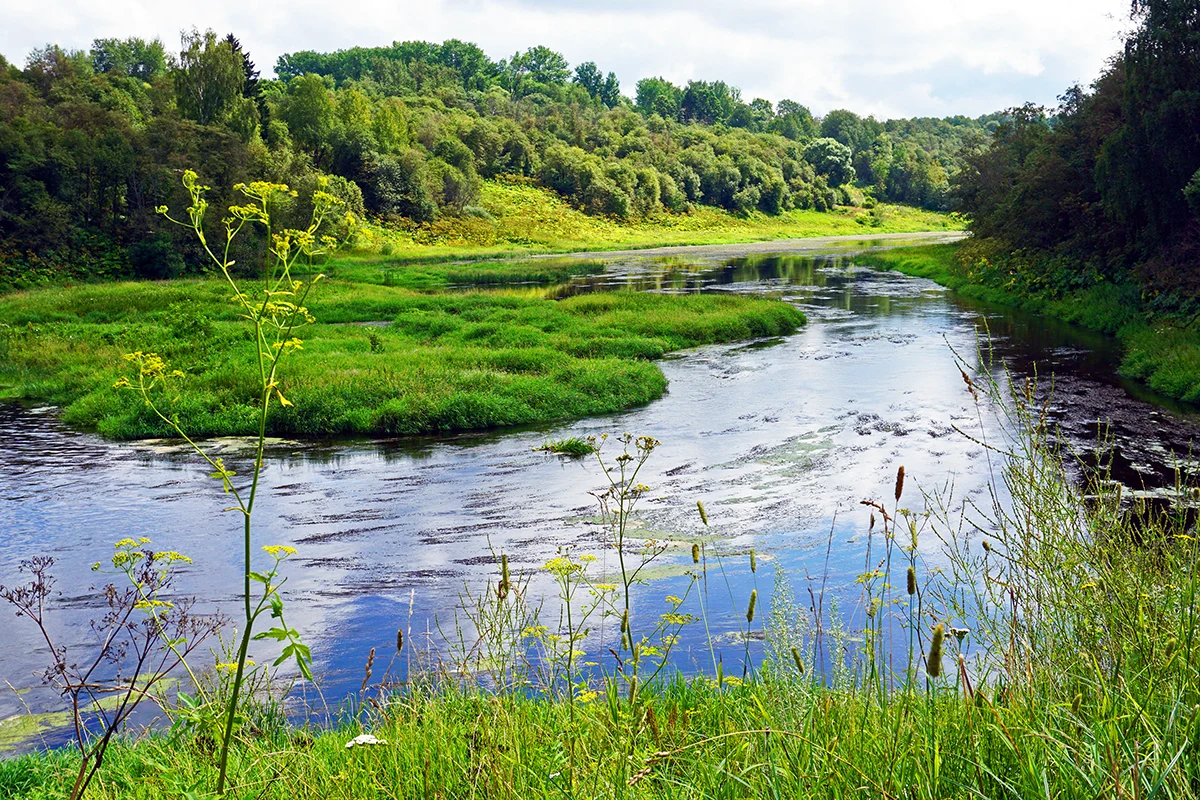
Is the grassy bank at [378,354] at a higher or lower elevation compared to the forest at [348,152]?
lower

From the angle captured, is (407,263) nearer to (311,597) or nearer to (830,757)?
(311,597)

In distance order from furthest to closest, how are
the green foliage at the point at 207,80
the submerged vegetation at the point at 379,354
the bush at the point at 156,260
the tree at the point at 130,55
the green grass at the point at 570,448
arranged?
1. the tree at the point at 130,55
2. the green foliage at the point at 207,80
3. the bush at the point at 156,260
4. the submerged vegetation at the point at 379,354
5. the green grass at the point at 570,448

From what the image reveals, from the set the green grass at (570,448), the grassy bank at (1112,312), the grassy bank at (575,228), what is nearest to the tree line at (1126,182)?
the grassy bank at (1112,312)

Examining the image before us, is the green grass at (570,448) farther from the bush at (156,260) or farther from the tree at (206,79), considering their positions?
the tree at (206,79)

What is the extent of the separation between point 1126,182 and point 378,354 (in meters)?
18.4

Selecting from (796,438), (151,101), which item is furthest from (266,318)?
(151,101)

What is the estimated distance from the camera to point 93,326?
26.0m


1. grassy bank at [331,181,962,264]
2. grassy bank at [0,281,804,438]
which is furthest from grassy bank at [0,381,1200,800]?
grassy bank at [331,181,962,264]

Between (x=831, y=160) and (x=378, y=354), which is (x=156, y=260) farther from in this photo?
(x=831, y=160)

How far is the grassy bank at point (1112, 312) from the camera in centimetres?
1844

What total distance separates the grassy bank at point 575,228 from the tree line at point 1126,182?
3253 centimetres

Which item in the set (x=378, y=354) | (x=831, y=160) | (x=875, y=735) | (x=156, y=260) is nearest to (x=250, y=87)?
(x=156, y=260)

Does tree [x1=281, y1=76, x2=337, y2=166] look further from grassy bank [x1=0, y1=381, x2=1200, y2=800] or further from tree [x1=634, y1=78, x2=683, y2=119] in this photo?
tree [x1=634, y1=78, x2=683, y2=119]

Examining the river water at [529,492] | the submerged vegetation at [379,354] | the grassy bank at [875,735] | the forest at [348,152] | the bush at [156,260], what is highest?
the forest at [348,152]
